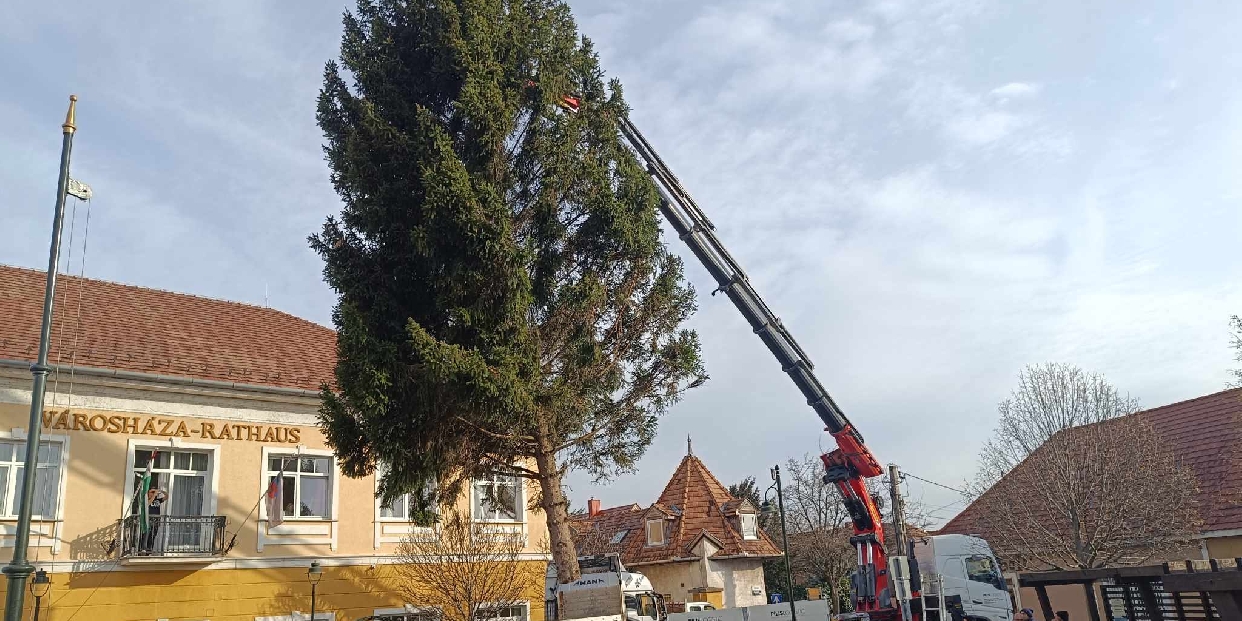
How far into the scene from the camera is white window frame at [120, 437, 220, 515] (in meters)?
20.1

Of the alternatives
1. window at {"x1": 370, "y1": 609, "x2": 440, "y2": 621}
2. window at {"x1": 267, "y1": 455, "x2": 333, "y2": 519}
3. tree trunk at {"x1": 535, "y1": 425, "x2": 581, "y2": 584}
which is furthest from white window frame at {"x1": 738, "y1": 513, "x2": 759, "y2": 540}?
tree trunk at {"x1": 535, "y1": 425, "x2": 581, "y2": 584}

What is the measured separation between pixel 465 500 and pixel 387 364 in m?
10.7

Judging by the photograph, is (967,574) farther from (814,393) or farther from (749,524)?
(749,524)

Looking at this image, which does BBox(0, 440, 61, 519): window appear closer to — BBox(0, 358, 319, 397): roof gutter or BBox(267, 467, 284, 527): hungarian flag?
BBox(0, 358, 319, 397): roof gutter

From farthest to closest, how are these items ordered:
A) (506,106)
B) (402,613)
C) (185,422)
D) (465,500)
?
(465,500)
(402,613)
(185,422)
(506,106)

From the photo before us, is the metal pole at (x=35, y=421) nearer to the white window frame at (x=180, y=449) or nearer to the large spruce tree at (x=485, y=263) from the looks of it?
the large spruce tree at (x=485, y=263)

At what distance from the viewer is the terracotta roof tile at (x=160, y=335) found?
67.8ft

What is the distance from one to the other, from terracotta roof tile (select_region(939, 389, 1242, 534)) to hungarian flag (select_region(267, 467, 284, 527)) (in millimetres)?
21082

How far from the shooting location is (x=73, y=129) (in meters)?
12.6

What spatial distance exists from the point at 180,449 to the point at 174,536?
1973 mm

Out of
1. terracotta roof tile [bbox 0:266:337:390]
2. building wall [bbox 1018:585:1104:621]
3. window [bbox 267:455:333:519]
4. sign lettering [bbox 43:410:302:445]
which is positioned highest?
terracotta roof tile [bbox 0:266:337:390]

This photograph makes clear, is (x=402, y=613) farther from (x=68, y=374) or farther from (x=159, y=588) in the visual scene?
(x=68, y=374)

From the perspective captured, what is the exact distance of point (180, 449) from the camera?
21.0 metres

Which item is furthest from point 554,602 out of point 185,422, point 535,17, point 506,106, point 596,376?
point 535,17
